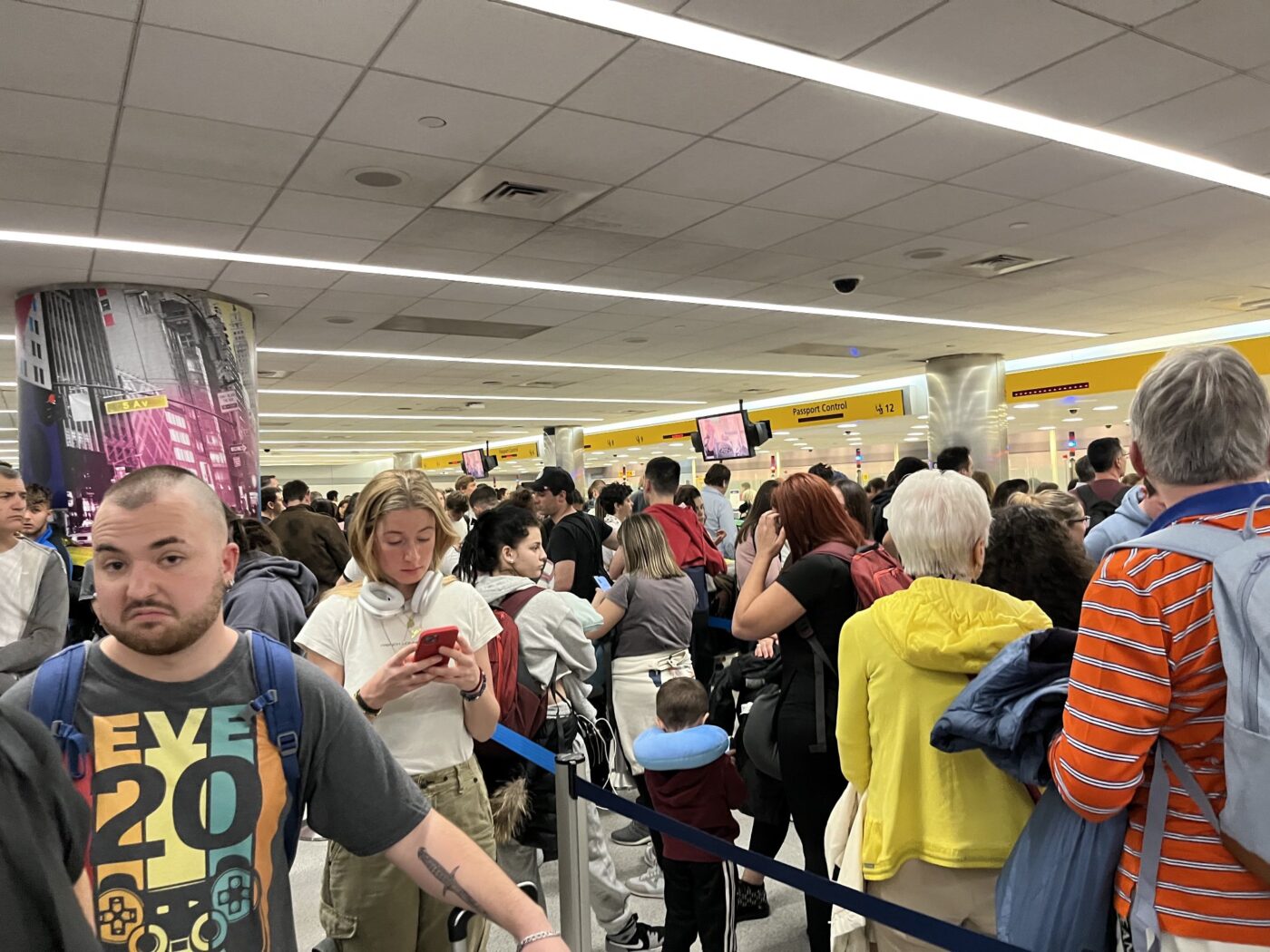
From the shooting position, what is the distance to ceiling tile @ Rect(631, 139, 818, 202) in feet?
15.6

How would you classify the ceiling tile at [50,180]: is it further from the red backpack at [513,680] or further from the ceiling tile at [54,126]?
the red backpack at [513,680]

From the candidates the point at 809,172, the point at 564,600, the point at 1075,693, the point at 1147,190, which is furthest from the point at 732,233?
the point at 1075,693

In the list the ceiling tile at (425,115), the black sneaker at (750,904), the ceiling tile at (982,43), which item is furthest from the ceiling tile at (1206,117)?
the black sneaker at (750,904)

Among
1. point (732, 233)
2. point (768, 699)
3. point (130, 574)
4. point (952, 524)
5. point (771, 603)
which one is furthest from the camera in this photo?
point (732, 233)

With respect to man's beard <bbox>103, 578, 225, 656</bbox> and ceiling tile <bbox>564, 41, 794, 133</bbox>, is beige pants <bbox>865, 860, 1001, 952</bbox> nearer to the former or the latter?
man's beard <bbox>103, 578, 225, 656</bbox>

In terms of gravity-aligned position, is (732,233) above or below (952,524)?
above

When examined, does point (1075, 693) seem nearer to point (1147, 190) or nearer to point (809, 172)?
point (809, 172)

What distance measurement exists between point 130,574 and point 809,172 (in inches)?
179

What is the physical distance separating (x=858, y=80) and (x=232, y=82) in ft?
8.97

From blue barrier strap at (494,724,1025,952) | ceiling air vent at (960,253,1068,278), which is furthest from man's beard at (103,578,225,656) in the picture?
ceiling air vent at (960,253,1068,278)

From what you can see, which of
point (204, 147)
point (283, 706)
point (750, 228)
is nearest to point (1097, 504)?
point (750, 228)

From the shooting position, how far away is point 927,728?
75.2 inches

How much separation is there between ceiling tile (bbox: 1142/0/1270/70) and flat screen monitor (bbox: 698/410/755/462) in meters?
8.80

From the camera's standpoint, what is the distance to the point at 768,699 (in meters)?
2.87
